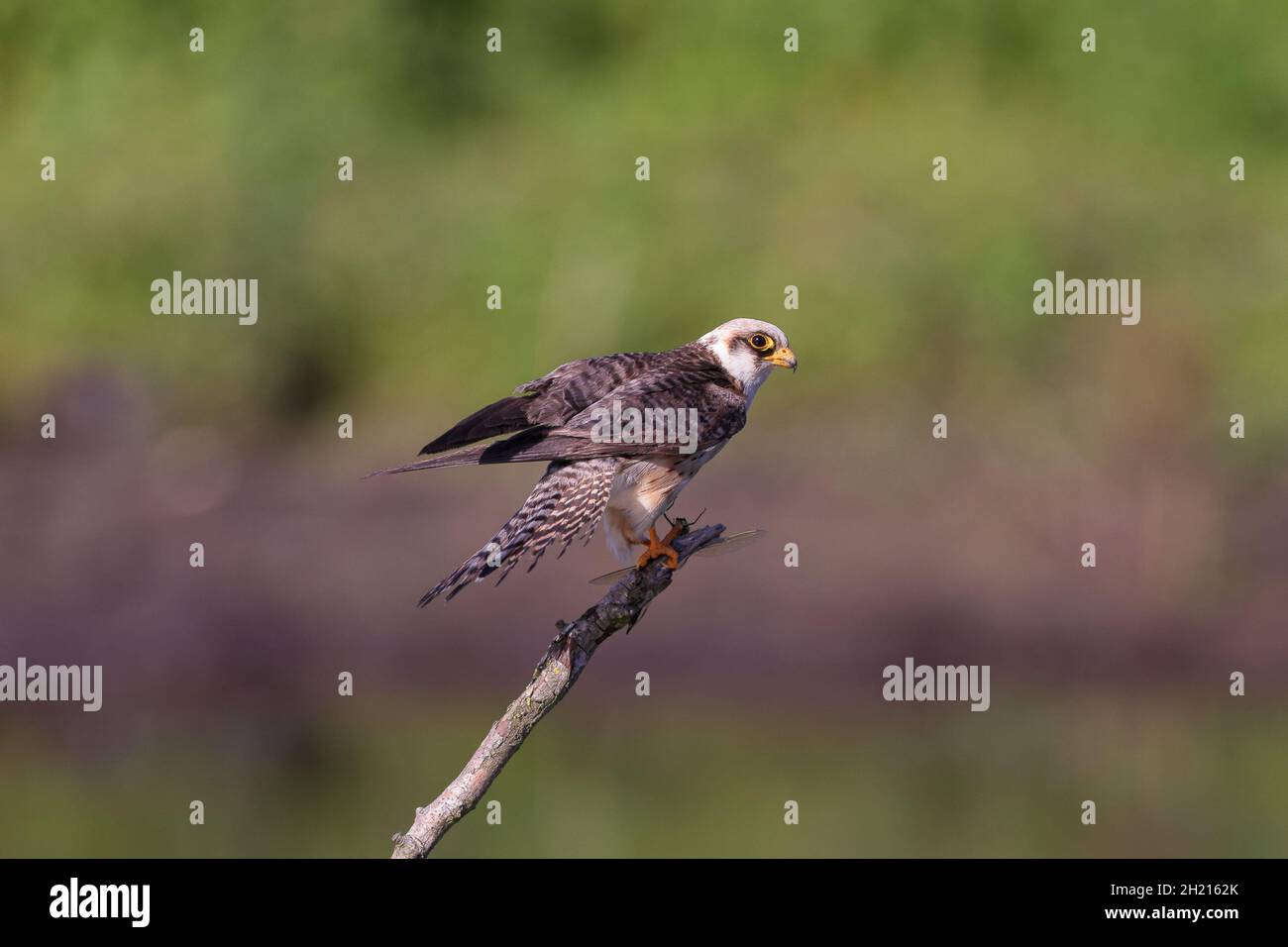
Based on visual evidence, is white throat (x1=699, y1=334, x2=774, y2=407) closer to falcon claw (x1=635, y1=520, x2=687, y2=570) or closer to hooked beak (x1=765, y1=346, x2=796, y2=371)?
hooked beak (x1=765, y1=346, x2=796, y2=371)

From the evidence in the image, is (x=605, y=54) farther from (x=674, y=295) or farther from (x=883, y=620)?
(x=883, y=620)

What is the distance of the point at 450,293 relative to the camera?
85.5ft

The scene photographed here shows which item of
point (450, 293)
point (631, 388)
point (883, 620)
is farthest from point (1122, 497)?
point (631, 388)

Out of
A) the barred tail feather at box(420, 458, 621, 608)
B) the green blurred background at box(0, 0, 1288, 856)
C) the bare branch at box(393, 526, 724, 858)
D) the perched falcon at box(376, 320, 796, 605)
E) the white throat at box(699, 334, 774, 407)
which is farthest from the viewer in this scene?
the green blurred background at box(0, 0, 1288, 856)

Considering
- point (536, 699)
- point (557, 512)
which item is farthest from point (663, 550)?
point (536, 699)

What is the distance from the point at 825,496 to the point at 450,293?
261 inches

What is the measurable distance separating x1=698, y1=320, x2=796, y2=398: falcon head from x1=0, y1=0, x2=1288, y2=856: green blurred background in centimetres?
857

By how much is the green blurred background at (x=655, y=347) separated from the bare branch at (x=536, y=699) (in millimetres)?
10425

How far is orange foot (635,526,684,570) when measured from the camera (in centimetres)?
877

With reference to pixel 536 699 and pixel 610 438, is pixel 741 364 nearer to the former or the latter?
pixel 610 438

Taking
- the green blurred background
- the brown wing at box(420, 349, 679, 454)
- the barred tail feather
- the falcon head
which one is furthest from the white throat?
the green blurred background

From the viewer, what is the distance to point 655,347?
953 inches

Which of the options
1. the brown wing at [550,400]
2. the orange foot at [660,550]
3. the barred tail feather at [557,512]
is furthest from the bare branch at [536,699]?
the brown wing at [550,400]

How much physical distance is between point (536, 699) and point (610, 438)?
204 cm
